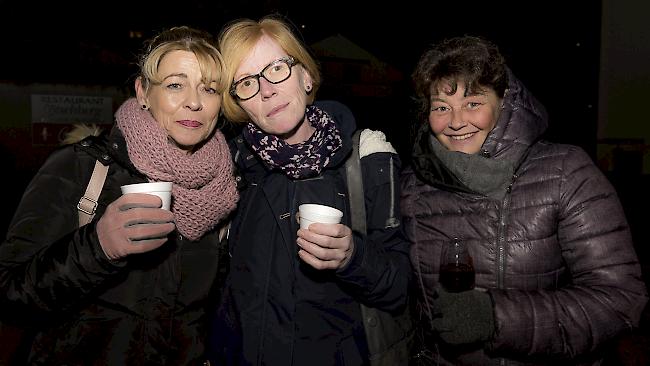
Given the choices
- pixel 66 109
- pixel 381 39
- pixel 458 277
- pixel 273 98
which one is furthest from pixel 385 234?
pixel 66 109

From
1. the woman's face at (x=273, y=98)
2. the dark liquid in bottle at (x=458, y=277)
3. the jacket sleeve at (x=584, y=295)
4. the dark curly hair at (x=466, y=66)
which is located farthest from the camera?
the woman's face at (x=273, y=98)

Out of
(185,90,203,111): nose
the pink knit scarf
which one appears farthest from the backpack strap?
(185,90,203,111): nose

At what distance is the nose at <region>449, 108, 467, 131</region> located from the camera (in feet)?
7.74

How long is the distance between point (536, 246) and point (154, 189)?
5.75ft

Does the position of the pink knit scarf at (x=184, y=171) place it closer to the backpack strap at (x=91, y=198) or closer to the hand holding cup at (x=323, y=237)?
the backpack strap at (x=91, y=198)

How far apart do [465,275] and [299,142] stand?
1157mm

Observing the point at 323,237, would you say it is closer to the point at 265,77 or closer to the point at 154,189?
the point at 154,189

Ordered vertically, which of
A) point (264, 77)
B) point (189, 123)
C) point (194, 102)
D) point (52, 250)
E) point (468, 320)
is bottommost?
point (468, 320)

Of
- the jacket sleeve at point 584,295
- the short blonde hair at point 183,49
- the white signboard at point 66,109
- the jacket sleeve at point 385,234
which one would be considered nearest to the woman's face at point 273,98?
the short blonde hair at point 183,49

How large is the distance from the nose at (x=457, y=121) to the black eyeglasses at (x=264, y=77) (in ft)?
3.02

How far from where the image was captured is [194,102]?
2.32m

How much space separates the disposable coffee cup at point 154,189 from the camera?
1767mm

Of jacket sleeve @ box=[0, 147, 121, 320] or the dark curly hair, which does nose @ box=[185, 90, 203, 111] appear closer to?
jacket sleeve @ box=[0, 147, 121, 320]

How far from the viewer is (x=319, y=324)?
88.9 inches
